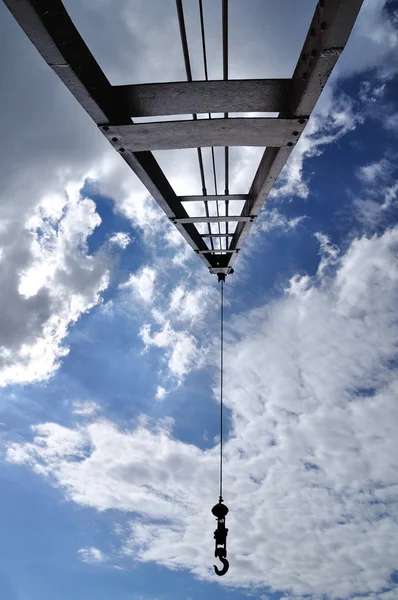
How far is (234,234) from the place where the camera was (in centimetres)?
852

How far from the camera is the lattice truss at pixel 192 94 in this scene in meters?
3.58

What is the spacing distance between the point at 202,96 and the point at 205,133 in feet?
1.32

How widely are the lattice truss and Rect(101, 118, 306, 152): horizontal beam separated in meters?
0.01

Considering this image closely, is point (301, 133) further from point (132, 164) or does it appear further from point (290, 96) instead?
point (132, 164)

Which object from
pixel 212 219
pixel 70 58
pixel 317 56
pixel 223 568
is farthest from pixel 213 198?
pixel 223 568

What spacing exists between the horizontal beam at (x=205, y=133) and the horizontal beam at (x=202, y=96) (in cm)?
17

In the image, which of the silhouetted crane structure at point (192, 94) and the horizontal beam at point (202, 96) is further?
the horizontal beam at point (202, 96)

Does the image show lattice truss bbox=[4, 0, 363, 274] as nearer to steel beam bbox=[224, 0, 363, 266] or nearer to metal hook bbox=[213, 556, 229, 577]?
steel beam bbox=[224, 0, 363, 266]

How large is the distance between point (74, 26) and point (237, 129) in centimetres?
196

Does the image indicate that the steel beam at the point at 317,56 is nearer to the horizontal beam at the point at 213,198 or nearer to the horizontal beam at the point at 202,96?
the horizontal beam at the point at 202,96

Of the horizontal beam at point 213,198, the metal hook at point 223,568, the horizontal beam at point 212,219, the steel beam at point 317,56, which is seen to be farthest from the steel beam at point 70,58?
the metal hook at point 223,568

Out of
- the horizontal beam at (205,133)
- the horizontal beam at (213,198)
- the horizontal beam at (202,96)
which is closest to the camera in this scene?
the horizontal beam at (202,96)

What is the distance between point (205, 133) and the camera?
188 inches

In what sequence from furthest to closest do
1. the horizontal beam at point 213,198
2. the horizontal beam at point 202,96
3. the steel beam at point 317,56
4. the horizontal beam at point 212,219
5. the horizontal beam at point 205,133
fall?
the horizontal beam at point 212,219
the horizontal beam at point 213,198
the horizontal beam at point 205,133
the horizontal beam at point 202,96
the steel beam at point 317,56
